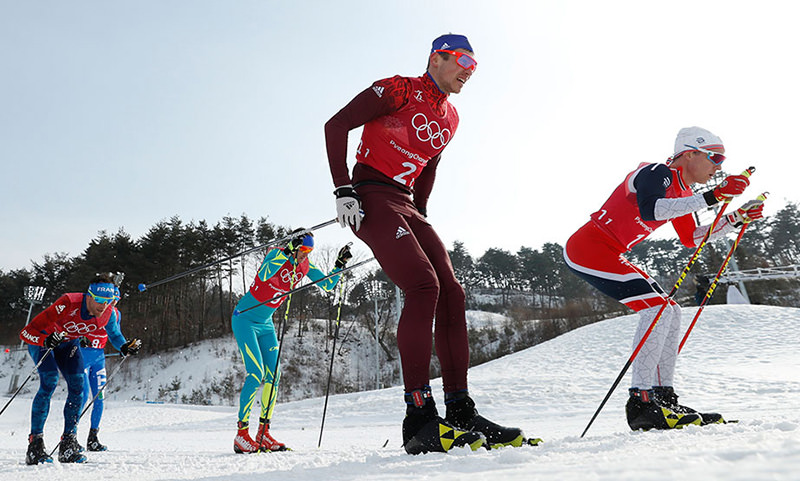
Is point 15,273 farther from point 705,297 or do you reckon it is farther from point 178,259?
point 705,297

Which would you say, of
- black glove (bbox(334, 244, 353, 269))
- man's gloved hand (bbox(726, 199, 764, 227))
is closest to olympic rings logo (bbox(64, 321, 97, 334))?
black glove (bbox(334, 244, 353, 269))

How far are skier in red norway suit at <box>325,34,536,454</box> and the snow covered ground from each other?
0.93ft

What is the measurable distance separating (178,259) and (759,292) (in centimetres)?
3434

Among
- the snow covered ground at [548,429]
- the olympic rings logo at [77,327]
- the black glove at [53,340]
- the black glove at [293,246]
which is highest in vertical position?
the black glove at [293,246]

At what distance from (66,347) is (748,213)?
5822 mm

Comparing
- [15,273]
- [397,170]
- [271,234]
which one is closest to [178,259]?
[271,234]

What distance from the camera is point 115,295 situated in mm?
5070

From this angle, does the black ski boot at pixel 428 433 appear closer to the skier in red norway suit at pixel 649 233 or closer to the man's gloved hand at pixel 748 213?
the skier in red norway suit at pixel 649 233

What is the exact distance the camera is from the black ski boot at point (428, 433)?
2131 millimetres

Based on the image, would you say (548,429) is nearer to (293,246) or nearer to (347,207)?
(293,246)

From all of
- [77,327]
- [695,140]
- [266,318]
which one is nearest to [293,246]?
[266,318]

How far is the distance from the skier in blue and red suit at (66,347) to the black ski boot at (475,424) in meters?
3.34

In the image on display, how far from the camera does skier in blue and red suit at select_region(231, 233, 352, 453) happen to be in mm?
4770

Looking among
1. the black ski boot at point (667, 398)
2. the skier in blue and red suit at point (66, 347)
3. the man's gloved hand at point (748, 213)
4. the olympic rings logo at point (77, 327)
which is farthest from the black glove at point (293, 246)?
the man's gloved hand at point (748, 213)
